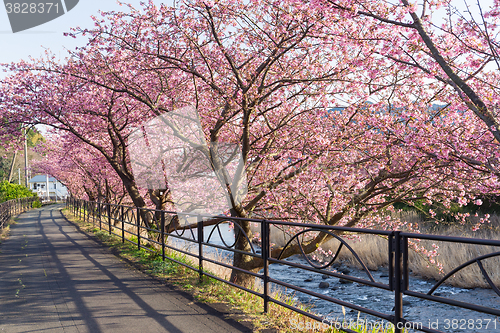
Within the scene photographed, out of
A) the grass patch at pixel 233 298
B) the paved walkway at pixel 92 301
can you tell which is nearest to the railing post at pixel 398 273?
the grass patch at pixel 233 298

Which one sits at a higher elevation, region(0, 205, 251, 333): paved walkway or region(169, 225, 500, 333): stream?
region(0, 205, 251, 333): paved walkway

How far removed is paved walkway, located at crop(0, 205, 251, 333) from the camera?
458 centimetres

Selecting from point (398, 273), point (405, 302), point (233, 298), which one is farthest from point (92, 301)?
point (405, 302)

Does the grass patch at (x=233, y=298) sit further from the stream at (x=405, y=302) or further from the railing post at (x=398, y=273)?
the stream at (x=405, y=302)

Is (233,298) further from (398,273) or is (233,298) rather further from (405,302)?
(405,302)

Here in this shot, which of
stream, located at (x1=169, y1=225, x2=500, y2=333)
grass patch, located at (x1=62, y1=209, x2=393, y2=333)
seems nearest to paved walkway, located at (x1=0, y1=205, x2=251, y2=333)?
grass patch, located at (x1=62, y1=209, x2=393, y2=333)

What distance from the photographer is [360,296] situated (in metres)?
12.6

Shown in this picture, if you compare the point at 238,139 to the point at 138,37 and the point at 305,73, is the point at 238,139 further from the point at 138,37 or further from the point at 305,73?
the point at 138,37

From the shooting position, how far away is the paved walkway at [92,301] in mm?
4578

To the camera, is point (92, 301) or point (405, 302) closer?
point (92, 301)

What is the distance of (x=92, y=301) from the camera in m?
5.62

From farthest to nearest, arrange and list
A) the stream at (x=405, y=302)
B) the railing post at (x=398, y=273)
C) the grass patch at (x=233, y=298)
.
Result: the stream at (x=405, y=302) < the grass patch at (x=233, y=298) < the railing post at (x=398, y=273)

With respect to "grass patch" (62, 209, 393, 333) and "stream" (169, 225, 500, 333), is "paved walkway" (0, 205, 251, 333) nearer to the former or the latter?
"grass patch" (62, 209, 393, 333)

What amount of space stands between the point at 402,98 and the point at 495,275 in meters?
8.27
